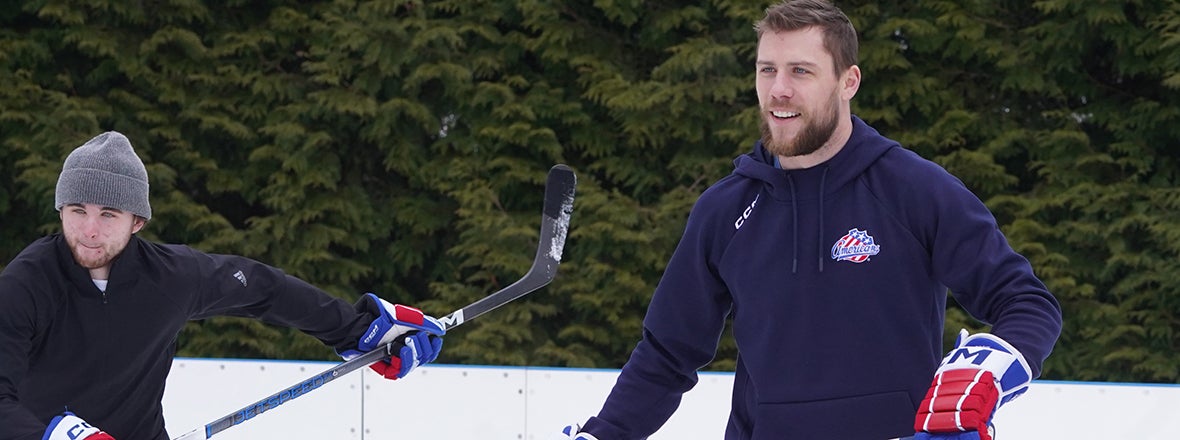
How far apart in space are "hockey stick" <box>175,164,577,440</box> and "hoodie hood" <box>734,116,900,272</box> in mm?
1329

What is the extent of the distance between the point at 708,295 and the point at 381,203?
5.11 metres

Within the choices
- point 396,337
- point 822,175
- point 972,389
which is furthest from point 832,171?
point 396,337

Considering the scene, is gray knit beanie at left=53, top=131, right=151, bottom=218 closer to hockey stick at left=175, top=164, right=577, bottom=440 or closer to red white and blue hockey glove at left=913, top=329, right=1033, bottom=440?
hockey stick at left=175, top=164, right=577, bottom=440

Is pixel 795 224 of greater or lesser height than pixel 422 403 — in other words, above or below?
above

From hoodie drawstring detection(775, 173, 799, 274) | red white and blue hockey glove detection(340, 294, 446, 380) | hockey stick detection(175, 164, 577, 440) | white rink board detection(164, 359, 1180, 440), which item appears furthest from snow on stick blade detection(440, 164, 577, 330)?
hoodie drawstring detection(775, 173, 799, 274)

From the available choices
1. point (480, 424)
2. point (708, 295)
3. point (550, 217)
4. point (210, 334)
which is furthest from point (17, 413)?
point (210, 334)

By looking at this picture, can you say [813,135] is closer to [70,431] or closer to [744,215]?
[744,215]

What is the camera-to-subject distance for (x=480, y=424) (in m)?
3.85

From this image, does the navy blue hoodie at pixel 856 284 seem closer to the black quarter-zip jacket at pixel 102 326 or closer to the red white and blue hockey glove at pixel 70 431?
the red white and blue hockey glove at pixel 70 431

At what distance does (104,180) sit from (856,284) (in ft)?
4.84

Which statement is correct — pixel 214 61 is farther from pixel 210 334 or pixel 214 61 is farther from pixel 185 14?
pixel 210 334

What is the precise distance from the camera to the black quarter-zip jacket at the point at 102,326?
229cm

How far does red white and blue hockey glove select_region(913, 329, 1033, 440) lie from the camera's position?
1.33 m

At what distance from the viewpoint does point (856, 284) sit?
1553 millimetres
